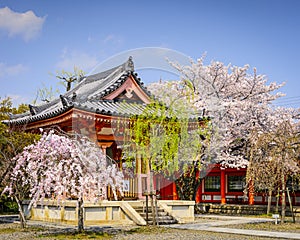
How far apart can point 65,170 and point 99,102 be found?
562 cm

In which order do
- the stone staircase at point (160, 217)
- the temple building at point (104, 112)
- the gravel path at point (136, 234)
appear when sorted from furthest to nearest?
the stone staircase at point (160, 217) → the temple building at point (104, 112) → the gravel path at point (136, 234)

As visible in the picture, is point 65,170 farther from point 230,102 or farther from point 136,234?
point 230,102

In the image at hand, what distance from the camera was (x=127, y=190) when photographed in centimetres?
1973

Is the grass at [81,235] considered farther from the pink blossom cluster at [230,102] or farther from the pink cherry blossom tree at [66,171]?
the pink blossom cluster at [230,102]

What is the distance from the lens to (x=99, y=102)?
17.7 metres

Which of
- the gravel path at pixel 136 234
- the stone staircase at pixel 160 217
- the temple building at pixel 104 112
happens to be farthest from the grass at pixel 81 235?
the temple building at pixel 104 112

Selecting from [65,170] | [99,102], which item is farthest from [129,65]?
[65,170]

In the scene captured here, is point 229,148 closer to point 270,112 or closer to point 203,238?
point 270,112

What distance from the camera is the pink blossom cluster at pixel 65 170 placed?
12.4 metres

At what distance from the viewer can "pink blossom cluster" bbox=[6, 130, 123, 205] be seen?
489 inches

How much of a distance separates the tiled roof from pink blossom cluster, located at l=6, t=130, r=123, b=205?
2.68 meters

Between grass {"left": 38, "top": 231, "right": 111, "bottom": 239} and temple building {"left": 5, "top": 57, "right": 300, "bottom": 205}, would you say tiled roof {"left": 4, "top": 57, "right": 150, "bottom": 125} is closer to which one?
temple building {"left": 5, "top": 57, "right": 300, "bottom": 205}

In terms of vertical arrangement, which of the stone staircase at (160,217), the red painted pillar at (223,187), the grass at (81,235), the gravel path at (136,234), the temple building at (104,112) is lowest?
the gravel path at (136,234)

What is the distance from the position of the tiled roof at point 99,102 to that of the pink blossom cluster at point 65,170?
2.68 meters
